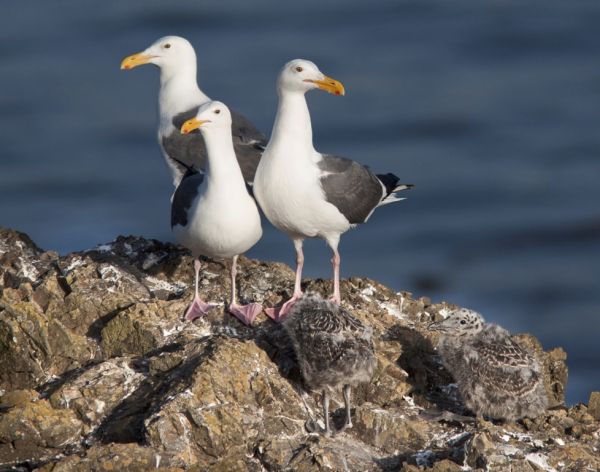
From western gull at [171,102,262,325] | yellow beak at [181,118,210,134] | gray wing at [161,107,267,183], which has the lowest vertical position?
western gull at [171,102,262,325]

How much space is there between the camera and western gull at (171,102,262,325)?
32.1ft

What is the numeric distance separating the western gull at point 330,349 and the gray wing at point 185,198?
5.81ft

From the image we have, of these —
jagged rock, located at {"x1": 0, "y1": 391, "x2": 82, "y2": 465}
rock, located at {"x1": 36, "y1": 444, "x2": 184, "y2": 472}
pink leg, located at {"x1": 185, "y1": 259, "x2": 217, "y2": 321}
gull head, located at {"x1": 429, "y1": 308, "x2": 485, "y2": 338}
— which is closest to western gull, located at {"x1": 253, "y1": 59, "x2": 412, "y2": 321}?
pink leg, located at {"x1": 185, "y1": 259, "x2": 217, "y2": 321}

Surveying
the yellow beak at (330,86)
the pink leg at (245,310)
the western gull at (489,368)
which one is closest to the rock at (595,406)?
the western gull at (489,368)

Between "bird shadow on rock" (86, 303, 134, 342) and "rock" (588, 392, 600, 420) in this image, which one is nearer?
"rock" (588, 392, 600, 420)

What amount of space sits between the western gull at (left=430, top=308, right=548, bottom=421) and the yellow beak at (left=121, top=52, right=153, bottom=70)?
519 cm

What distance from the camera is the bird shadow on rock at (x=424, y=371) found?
8633mm

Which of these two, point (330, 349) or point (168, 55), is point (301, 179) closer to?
point (330, 349)

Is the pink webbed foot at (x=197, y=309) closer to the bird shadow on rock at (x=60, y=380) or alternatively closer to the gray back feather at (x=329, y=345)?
the gray back feather at (x=329, y=345)

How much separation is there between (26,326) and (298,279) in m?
2.27

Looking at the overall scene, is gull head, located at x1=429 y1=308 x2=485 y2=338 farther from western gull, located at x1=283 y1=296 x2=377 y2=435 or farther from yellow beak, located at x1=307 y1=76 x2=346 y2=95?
yellow beak, located at x1=307 y1=76 x2=346 y2=95

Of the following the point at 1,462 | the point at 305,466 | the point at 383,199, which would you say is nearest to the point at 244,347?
the point at 305,466

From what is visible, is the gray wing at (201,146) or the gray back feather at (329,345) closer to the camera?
the gray back feather at (329,345)

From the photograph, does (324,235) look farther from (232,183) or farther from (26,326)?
(26,326)
